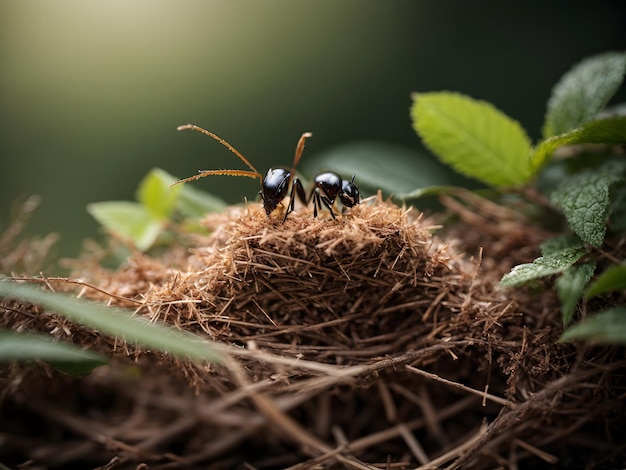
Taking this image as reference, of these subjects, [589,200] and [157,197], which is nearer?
[589,200]

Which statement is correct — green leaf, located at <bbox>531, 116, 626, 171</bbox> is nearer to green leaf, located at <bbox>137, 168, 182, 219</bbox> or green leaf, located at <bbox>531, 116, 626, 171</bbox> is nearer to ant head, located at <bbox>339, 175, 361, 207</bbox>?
ant head, located at <bbox>339, 175, 361, 207</bbox>

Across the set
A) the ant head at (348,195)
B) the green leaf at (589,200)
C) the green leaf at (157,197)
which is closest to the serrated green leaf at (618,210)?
the green leaf at (589,200)

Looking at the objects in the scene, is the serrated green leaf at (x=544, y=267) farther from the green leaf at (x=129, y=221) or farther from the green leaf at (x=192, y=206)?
the green leaf at (x=129, y=221)

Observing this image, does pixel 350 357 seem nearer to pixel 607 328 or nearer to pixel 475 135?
pixel 607 328

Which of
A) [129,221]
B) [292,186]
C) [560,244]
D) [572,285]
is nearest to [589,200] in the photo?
[560,244]

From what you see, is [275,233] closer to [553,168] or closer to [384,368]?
[384,368]

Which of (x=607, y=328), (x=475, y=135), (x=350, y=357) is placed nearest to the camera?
(x=607, y=328)

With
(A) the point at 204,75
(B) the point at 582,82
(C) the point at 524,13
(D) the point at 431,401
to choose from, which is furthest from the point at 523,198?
(A) the point at 204,75
